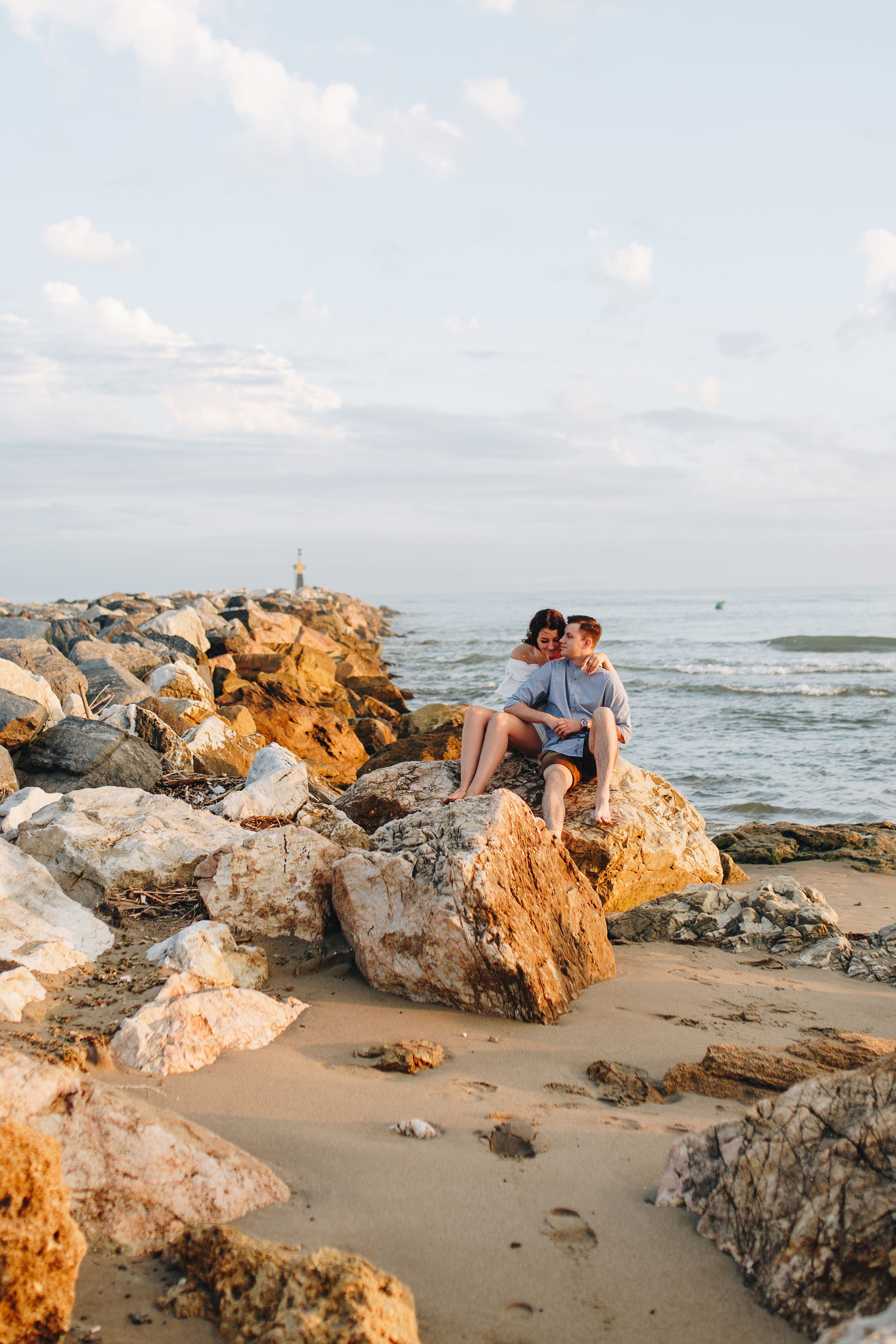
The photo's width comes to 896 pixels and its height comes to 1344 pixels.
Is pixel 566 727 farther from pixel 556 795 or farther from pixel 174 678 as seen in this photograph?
pixel 174 678

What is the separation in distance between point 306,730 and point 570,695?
5207 mm

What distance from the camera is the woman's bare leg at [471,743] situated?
18.8ft

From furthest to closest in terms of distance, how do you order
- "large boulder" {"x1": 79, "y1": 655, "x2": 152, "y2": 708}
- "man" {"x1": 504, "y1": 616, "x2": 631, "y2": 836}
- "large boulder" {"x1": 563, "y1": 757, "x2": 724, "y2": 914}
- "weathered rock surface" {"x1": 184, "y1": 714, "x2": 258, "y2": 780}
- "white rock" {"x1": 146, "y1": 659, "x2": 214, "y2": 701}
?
"white rock" {"x1": 146, "y1": 659, "x2": 214, "y2": 701}
"large boulder" {"x1": 79, "y1": 655, "x2": 152, "y2": 708}
"weathered rock surface" {"x1": 184, "y1": 714, "x2": 258, "y2": 780}
"man" {"x1": 504, "y1": 616, "x2": 631, "y2": 836}
"large boulder" {"x1": 563, "y1": 757, "x2": 724, "y2": 914}

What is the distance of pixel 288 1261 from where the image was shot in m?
2.05

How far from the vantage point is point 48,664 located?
8.94 metres

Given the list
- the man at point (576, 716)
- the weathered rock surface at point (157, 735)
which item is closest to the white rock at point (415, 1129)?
the man at point (576, 716)

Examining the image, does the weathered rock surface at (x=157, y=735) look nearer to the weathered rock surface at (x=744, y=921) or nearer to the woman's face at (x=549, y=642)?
the woman's face at (x=549, y=642)

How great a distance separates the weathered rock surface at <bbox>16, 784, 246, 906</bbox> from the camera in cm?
464

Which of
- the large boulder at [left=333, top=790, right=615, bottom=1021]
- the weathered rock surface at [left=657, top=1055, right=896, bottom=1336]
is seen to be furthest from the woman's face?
the weathered rock surface at [left=657, top=1055, right=896, bottom=1336]

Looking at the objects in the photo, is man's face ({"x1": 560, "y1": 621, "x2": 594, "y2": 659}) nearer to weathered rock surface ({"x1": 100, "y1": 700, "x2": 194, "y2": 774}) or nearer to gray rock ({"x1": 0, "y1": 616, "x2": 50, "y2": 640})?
weathered rock surface ({"x1": 100, "y1": 700, "x2": 194, "y2": 774})

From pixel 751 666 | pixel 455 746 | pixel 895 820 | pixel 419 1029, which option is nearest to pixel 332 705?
pixel 455 746

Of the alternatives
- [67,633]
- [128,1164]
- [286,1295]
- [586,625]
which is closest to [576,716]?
[586,625]

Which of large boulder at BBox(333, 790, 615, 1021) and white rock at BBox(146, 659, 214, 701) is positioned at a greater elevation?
white rock at BBox(146, 659, 214, 701)

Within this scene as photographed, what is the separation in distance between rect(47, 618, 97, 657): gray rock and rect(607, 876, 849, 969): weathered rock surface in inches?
381
